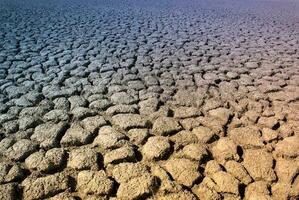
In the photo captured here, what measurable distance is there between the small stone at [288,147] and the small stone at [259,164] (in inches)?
4.0

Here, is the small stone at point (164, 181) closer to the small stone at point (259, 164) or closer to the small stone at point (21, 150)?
the small stone at point (259, 164)

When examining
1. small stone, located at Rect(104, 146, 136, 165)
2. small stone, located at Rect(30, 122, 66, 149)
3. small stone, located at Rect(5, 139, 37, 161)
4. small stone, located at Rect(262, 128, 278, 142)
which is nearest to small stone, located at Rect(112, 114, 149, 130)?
small stone, located at Rect(104, 146, 136, 165)

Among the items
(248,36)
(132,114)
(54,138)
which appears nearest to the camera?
(54,138)

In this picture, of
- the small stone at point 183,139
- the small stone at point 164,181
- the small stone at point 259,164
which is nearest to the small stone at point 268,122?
the small stone at point 259,164

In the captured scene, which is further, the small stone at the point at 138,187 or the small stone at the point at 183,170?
the small stone at the point at 183,170

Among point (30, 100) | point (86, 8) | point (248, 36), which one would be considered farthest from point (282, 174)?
point (86, 8)

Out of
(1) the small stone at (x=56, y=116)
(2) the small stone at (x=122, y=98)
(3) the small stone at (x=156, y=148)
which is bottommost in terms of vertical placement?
(2) the small stone at (x=122, y=98)

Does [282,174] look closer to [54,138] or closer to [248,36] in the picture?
[54,138]

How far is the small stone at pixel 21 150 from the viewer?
2500 mm

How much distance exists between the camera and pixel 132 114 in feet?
10.3

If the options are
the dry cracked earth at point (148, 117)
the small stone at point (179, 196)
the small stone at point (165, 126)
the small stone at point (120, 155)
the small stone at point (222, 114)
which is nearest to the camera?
the small stone at point (179, 196)

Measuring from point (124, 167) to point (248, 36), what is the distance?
5.09 meters

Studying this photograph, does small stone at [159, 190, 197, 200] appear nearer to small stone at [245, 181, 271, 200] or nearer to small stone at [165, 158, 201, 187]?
small stone at [165, 158, 201, 187]

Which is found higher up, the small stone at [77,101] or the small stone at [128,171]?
the small stone at [128,171]
